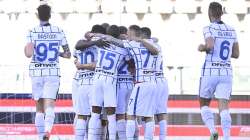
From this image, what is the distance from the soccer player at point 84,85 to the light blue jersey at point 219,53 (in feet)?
5.55

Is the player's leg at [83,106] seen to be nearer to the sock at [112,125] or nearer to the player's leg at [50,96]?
the player's leg at [50,96]

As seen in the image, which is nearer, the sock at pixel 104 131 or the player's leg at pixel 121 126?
the player's leg at pixel 121 126

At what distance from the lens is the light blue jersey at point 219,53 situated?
34.3 feet

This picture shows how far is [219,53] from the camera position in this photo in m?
10.5

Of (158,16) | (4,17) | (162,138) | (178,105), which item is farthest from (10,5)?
(162,138)

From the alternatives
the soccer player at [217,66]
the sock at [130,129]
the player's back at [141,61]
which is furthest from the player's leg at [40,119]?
the soccer player at [217,66]

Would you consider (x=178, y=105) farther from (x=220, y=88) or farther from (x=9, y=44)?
(x=9, y=44)

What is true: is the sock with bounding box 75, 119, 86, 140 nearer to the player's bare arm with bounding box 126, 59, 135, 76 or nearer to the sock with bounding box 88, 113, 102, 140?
the sock with bounding box 88, 113, 102, 140

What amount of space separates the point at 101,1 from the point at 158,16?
6.81ft

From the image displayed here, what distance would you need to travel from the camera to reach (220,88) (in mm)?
10477

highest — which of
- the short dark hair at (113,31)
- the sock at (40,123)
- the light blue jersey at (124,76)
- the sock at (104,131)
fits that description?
the short dark hair at (113,31)

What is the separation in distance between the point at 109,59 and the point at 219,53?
1608 millimetres

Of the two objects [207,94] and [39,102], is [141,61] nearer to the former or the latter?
[207,94]

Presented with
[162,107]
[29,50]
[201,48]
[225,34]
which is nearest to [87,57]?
[29,50]
